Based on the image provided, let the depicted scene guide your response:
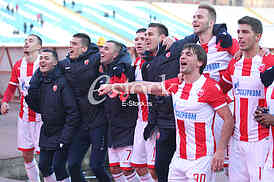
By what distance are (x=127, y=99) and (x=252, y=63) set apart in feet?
7.39

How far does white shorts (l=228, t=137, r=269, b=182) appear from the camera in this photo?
5.00m

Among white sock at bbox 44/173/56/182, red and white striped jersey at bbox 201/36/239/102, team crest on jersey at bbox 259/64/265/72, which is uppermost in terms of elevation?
red and white striped jersey at bbox 201/36/239/102

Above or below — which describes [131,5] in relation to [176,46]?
above

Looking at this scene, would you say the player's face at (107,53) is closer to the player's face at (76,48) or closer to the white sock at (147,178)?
the player's face at (76,48)

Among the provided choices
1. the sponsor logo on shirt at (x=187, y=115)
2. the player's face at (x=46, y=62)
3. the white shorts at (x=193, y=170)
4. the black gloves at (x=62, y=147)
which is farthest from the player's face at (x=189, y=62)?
the player's face at (x=46, y=62)

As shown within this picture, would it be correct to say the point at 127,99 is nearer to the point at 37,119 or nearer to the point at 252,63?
the point at 37,119

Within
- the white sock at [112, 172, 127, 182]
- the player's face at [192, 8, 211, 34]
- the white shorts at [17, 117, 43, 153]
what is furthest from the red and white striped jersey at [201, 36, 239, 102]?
the white shorts at [17, 117, 43, 153]

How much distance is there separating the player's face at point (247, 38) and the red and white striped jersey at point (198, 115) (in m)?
0.56

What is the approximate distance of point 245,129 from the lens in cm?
513

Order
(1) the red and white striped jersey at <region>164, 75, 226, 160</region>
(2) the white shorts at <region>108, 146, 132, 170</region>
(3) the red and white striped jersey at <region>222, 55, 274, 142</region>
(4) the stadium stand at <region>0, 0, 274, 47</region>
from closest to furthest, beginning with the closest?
1. (1) the red and white striped jersey at <region>164, 75, 226, 160</region>
2. (3) the red and white striped jersey at <region>222, 55, 274, 142</region>
3. (2) the white shorts at <region>108, 146, 132, 170</region>
4. (4) the stadium stand at <region>0, 0, 274, 47</region>

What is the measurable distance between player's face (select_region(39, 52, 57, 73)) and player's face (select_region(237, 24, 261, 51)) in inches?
121

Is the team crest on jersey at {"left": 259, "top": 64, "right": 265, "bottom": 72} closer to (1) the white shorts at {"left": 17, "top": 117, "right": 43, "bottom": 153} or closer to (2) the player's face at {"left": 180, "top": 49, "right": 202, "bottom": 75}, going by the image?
(2) the player's face at {"left": 180, "top": 49, "right": 202, "bottom": 75}

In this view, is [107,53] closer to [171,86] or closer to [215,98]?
[171,86]

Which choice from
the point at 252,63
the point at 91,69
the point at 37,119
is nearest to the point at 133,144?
the point at 91,69
